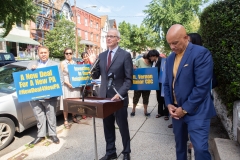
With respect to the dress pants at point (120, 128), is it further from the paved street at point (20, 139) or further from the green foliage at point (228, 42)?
the paved street at point (20, 139)

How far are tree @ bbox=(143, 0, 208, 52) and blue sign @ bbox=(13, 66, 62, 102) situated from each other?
63.8 ft

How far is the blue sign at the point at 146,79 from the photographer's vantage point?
476 cm

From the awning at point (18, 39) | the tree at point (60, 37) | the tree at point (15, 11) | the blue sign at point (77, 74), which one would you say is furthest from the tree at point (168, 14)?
the blue sign at point (77, 74)

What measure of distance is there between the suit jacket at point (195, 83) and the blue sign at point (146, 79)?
8.32 feet

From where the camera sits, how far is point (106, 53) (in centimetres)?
293

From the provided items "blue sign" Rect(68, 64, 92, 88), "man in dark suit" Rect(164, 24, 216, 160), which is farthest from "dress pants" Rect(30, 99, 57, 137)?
"man in dark suit" Rect(164, 24, 216, 160)

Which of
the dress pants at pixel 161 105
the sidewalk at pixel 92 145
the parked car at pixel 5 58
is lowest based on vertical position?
the sidewalk at pixel 92 145

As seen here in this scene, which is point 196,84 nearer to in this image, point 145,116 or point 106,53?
point 106,53

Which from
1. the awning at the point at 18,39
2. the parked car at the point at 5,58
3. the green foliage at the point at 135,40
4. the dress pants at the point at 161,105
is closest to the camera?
the dress pants at the point at 161,105

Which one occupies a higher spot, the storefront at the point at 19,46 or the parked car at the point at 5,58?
the storefront at the point at 19,46

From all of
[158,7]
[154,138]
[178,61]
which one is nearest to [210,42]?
[178,61]

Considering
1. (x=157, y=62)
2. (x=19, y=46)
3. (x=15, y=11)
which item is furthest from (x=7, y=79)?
(x=19, y=46)

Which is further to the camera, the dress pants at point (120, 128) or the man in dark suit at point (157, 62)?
the man in dark suit at point (157, 62)

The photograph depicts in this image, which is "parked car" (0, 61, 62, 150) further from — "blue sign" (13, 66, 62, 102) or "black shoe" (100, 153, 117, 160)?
"black shoe" (100, 153, 117, 160)
